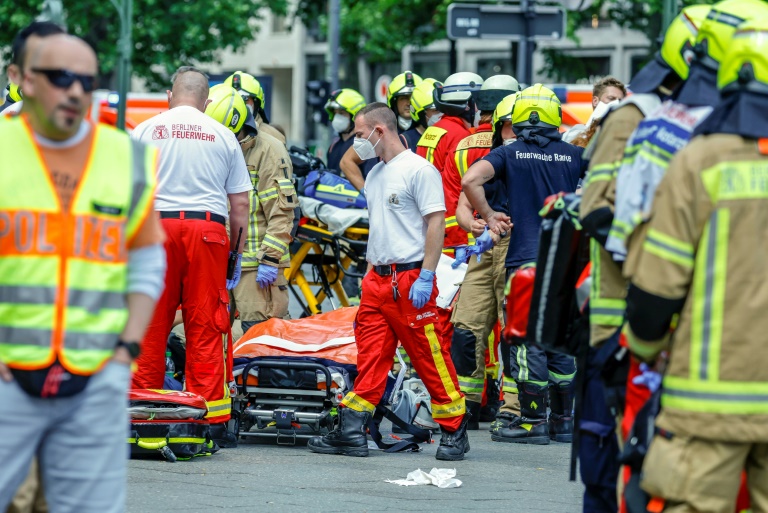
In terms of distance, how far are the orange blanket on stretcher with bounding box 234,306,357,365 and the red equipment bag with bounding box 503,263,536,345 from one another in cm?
354

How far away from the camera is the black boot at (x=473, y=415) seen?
9.18 m

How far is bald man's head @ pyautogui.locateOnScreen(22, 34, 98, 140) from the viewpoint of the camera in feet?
12.6

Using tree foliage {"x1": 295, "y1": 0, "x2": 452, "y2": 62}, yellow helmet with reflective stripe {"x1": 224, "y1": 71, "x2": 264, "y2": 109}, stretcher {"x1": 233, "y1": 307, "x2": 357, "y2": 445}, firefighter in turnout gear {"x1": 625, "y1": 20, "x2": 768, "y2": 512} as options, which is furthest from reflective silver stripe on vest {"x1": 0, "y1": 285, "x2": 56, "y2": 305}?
tree foliage {"x1": 295, "y1": 0, "x2": 452, "y2": 62}

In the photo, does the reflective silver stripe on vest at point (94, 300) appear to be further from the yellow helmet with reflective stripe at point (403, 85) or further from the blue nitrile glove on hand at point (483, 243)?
the yellow helmet with reflective stripe at point (403, 85)

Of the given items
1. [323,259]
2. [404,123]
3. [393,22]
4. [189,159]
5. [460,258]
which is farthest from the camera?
[393,22]

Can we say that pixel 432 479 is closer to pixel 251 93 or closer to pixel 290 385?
pixel 290 385

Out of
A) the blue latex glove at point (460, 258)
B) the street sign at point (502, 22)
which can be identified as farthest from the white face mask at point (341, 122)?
the blue latex glove at point (460, 258)

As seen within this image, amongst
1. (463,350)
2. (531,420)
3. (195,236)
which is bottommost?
(531,420)

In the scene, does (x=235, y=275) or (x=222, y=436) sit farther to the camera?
(x=235, y=275)

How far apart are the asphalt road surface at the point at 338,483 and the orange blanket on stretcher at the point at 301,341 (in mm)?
590

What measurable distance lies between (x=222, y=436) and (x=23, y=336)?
4393mm

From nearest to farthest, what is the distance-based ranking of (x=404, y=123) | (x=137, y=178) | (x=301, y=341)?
(x=137, y=178), (x=301, y=341), (x=404, y=123)

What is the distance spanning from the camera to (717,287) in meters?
4.04

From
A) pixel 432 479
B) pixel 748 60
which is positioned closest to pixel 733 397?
pixel 748 60
